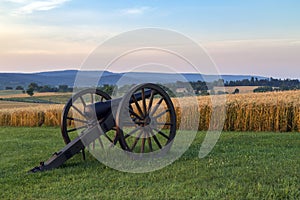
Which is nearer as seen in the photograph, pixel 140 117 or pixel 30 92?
pixel 140 117

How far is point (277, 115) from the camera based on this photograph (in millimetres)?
15172

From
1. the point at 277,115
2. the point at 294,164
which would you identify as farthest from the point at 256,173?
the point at 277,115

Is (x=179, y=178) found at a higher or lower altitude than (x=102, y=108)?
lower

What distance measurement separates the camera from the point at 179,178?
7082 millimetres

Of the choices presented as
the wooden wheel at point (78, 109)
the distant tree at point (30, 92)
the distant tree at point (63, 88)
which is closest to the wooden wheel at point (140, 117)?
the wooden wheel at point (78, 109)

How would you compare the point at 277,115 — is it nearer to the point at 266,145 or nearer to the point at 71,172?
the point at 266,145

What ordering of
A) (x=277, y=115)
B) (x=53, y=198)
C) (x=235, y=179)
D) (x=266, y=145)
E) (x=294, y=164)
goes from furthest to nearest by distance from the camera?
(x=277, y=115) < (x=266, y=145) < (x=294, y=164) < (x=235, y=179) < (x=53, y=198)

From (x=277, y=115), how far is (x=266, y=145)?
4.79 metres

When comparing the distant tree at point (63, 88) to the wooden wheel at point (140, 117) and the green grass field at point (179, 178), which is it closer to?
the green grass field at point (179, 178)

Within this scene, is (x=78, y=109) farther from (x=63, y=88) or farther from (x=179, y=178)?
(x=63, y=88)

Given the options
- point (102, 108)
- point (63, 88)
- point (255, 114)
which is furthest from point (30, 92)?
point (102, 108)

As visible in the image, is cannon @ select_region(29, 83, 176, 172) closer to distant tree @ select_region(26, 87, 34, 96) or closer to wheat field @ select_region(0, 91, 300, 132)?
wheat field @ select_region(0, 91, 300, 132)

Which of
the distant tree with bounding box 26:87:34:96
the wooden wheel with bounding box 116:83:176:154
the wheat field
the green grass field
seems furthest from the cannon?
the distant tree with bounding box 26:87:34:96

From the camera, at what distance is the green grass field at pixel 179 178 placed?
20.2 feet
